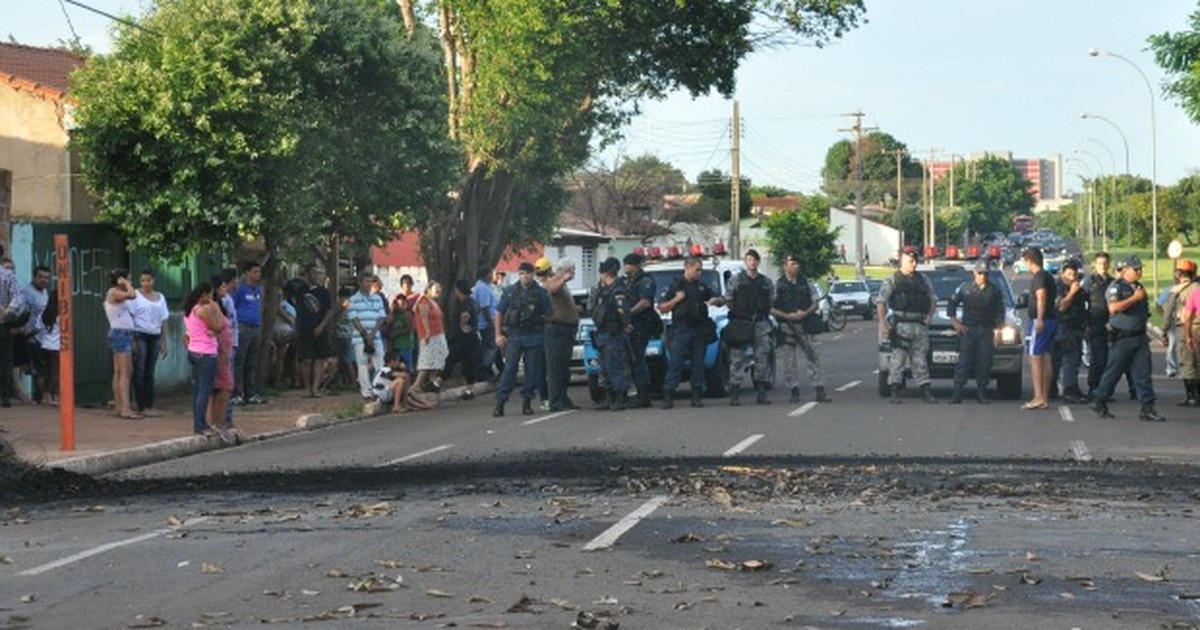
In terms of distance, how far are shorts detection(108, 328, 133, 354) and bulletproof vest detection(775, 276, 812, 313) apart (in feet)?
25.4

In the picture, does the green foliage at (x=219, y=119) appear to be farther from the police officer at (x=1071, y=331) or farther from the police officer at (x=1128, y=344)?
the police officer at (x=1128, y=344)

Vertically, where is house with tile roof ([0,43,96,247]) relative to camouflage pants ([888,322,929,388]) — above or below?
above

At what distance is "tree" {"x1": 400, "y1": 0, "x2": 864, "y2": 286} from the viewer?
1355 inches

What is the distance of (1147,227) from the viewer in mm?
135875

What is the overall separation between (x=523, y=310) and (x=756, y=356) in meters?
2.89

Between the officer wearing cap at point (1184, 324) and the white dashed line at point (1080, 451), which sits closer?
the white dashed line at point (1080, 451)

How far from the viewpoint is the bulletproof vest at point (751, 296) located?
2559 cm

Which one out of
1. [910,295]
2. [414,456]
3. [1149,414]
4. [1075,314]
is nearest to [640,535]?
[414,456]

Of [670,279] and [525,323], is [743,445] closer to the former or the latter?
[525,323]

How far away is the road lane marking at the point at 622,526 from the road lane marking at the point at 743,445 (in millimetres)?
4071

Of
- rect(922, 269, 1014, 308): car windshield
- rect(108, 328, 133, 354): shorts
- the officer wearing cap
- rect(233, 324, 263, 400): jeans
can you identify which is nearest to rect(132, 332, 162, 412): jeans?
rect(108, 328, 133, 354): shorts


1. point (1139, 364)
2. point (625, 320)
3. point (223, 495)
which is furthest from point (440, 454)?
point (1139, 364)

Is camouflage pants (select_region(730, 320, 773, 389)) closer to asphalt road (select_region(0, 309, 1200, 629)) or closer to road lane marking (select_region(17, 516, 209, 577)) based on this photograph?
asphalt road (select_region(0, 309, 1200, 629))

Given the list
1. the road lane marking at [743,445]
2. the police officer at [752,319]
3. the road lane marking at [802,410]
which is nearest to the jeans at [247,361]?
the police officer at [752,319]
